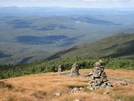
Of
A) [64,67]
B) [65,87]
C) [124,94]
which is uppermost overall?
[124,94]

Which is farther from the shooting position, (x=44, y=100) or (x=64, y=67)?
(x=64, y=67)

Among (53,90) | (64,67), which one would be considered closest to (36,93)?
(53,90)

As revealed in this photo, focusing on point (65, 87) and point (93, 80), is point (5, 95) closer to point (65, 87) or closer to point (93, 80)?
point (65, 87)

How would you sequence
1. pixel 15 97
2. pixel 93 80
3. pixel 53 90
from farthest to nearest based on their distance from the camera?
1. pixel 93 80
2. pixel 53 90
3. pixel 15 97

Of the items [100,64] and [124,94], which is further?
[100,64]

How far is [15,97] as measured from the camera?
29875mm

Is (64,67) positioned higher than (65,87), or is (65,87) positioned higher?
(65,87)

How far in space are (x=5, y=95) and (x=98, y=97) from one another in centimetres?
1530

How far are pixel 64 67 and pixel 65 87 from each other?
66353 millimetres

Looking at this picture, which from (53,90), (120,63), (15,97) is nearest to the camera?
(15,97)

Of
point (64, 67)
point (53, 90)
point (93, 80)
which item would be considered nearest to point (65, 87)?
point (53, 90)

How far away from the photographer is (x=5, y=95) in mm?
30734

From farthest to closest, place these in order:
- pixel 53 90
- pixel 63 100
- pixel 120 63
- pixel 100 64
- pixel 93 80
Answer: pixel 120 63 → pixel 100 64 → pixel 93 80 → pixel 53 90 → pixel 63 100

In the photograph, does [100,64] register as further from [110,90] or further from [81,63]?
[81,63]
